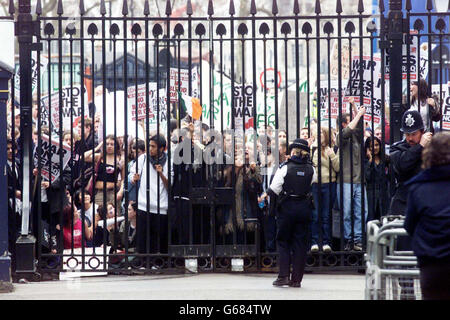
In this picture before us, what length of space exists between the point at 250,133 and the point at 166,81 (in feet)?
4.10

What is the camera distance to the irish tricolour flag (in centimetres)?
1226

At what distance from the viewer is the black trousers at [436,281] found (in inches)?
249

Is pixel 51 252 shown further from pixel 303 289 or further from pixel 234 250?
pixel 303 289

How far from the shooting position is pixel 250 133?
1261 centimetres

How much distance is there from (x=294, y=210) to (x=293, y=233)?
27cm

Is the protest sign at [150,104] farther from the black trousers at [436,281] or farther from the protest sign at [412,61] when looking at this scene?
the black trousers at [436,281]

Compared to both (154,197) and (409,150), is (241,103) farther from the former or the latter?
(409,150)

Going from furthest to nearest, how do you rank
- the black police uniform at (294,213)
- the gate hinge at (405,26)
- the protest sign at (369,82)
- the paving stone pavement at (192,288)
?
the protest sign at (369,82), the gate hinge at (405,26), the black police uniform at (294,213), the paving stone pavement at (192,288)

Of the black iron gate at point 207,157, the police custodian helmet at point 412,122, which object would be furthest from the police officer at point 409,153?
the black iron gate at point 207,157

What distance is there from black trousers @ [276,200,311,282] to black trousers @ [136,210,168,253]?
5.61 ft

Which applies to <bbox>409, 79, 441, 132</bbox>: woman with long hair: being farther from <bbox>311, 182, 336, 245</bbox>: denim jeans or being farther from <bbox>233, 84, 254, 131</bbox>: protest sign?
<bbox>233, 84, 254, 131</bbox>: protest sign
